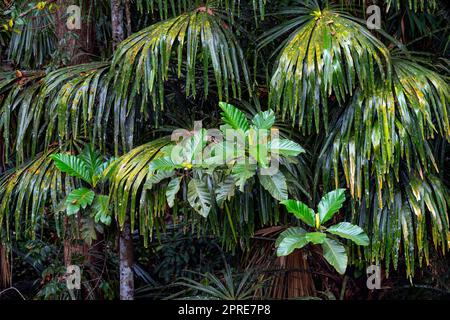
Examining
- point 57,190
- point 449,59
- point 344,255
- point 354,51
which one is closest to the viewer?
point 344,255

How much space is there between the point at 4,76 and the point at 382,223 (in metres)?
1.97

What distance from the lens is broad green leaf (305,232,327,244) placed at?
2463mm

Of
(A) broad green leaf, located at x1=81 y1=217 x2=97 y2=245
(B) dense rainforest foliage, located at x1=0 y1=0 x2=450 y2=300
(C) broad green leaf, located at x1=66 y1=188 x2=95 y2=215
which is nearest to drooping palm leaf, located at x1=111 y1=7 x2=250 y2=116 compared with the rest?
(B) dense rainforest foliage, located at x1=0 y1=0 x2=450 y2=300

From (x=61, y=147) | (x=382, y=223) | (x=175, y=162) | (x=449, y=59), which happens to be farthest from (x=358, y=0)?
(x=61, y=147)

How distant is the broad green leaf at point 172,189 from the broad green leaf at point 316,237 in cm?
54

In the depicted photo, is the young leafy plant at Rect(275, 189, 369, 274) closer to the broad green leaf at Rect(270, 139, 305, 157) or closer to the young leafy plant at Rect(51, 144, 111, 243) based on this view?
the broad green leaf at Rect(270, 139, 305, 157)

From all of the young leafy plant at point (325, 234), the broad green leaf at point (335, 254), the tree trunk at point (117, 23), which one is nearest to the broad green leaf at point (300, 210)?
the young leafy plant at point (325, 234)

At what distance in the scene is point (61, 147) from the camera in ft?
9.84

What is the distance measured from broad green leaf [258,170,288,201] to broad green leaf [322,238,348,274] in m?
0.25

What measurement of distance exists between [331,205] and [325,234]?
0.38ft

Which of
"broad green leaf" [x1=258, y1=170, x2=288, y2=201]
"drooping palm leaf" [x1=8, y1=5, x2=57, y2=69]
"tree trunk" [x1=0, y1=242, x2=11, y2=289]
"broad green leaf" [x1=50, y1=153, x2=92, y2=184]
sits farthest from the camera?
"drooping palm leaf" [x1=8, y1=5, x2=57, y2=69]

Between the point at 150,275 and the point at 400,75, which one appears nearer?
the point at 400,75

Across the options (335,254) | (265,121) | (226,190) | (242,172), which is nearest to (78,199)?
(226,190)
